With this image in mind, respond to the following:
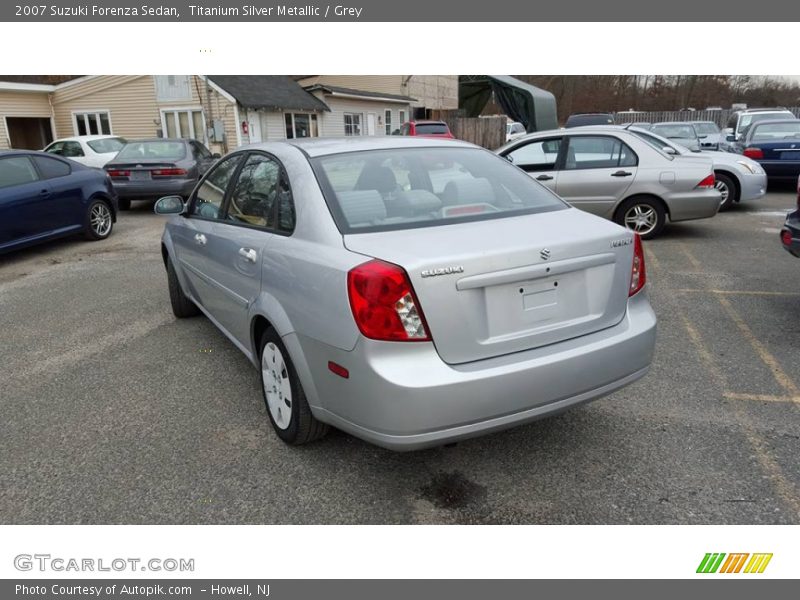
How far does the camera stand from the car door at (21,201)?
7680 mm

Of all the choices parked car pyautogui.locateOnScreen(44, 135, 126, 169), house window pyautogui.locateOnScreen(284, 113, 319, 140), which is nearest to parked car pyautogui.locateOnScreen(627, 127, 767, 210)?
parked car pyautogui.locateOnScreen(44, 135, 126, 169)

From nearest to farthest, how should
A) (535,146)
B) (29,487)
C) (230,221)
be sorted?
(29,487)
(230,221)
(535,146)

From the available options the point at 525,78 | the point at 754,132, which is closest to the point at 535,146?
the point at 754,132

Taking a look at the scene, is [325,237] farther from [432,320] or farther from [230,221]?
[230,221]

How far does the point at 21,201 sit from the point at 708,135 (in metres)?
17.1

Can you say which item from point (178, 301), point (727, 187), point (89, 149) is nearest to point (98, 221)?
point (178, 301)

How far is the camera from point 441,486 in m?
2.85

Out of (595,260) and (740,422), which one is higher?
(595,260)

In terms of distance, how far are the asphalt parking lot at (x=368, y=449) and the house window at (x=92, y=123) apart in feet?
70.2

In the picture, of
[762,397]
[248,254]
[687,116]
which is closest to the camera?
[248,254]

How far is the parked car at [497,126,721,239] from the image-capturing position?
7734 mm

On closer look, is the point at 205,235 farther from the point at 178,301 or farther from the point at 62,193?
the point at 62,193

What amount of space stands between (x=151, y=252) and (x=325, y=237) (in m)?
6.72

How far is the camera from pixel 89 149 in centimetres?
1523
